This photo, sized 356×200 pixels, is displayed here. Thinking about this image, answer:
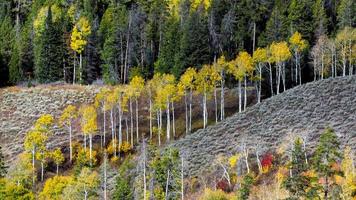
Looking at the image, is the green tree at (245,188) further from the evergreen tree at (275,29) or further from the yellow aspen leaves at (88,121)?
the evergreen tree at (275,29)

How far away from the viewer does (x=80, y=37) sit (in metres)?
96.0

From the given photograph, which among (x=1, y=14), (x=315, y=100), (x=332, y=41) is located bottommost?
(x=315, y=100)

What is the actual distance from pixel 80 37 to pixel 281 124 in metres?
46.0

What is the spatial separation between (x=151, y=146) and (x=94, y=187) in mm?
7888

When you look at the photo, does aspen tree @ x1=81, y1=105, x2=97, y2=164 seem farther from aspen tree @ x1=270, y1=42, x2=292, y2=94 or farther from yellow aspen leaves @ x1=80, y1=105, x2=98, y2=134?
aspen tree @ x1=270, y1=42, x2=292, y2=94

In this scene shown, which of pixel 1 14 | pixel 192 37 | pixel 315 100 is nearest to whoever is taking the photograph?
pixel 315 100

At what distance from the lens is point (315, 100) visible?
66.1 meters

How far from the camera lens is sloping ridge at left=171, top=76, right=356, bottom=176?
5890 cm

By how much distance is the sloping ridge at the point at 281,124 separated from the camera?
5890 cm

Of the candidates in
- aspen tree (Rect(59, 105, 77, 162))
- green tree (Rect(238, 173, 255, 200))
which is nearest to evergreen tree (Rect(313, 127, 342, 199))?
green tree (Rect(238, 173, 255, 200))

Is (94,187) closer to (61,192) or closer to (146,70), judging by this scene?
(61,192)

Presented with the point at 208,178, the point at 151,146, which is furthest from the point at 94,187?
the point at 208,178

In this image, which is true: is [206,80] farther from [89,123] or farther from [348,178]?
[348,178]

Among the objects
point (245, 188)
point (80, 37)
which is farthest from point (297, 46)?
point (80, 37)
